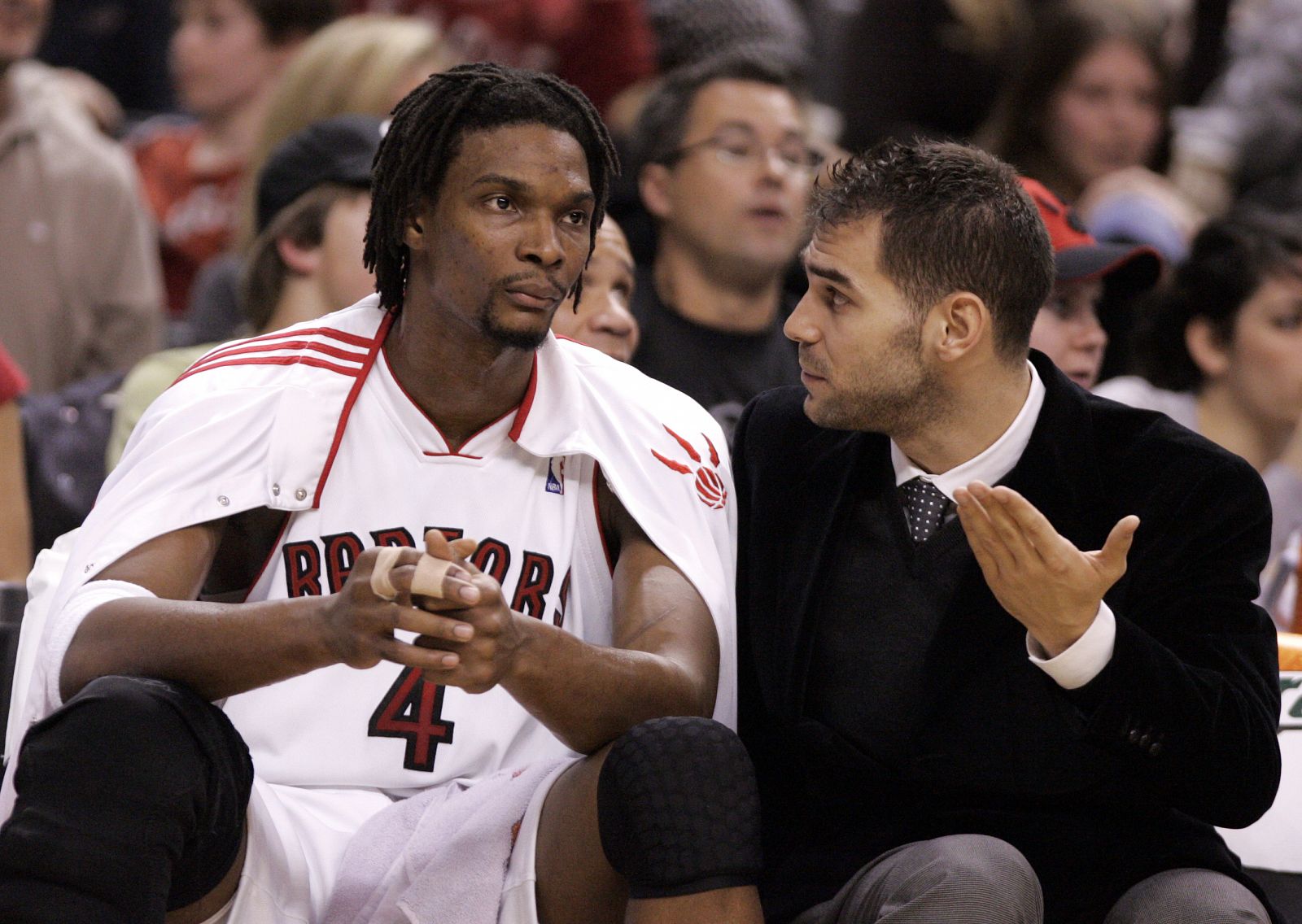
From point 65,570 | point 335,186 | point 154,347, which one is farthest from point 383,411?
point 154,347

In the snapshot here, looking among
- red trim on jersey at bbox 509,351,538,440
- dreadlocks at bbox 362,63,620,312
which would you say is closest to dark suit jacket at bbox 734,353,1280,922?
red trim on jersey at bbox 509,351,538,440

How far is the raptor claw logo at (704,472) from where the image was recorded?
294 centimetres

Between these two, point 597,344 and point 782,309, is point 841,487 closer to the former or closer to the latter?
point 597,344

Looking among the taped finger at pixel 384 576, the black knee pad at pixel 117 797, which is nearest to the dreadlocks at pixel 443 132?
the taped finger at pixel 384 576

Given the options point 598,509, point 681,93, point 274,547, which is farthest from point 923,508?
point 681,93

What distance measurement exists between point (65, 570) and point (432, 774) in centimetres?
62

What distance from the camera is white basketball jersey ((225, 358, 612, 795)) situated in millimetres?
2785

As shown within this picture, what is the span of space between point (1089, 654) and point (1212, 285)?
223 cm

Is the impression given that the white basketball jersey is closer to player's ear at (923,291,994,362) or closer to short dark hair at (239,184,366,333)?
player's ear at (923,291,994,362)

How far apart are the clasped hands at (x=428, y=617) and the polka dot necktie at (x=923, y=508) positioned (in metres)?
0.76

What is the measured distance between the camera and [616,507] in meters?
2.97

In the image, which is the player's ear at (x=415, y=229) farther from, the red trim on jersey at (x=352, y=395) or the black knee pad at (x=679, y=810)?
the black knee pad at (x=679, y=810)

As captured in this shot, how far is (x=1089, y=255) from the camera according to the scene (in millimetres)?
3850

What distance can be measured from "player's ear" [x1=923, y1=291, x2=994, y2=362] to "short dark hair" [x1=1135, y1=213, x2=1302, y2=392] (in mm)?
1807
